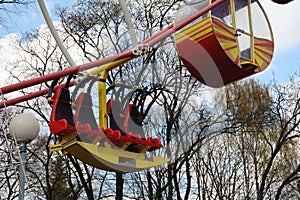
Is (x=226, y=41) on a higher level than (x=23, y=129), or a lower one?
higher

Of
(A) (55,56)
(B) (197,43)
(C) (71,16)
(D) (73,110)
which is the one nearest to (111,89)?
(D) (73,110)

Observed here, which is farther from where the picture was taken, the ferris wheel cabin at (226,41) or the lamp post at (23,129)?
the lamp post at (23,129)

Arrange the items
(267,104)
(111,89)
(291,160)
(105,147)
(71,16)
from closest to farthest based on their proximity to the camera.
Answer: (105,147) → (111,89) → (71,16) → (267,104) → (291,160)

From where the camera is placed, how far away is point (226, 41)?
3822mm

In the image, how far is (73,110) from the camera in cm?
389

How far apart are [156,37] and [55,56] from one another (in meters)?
11.9

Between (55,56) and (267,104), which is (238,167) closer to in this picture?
(267,104)

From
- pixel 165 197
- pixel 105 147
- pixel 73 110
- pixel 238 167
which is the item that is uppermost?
pixel 238 167

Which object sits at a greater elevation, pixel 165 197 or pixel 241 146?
pixel 241 146

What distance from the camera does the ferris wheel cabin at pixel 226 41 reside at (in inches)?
149

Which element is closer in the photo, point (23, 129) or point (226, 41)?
point (226, 41)

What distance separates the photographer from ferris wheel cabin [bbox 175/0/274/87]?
3775 millimetres

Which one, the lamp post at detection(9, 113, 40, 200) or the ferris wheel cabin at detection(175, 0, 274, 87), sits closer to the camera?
the ferris wheel cabin at detection(175, 0, 274, 87)

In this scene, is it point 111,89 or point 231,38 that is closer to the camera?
point 231,38
